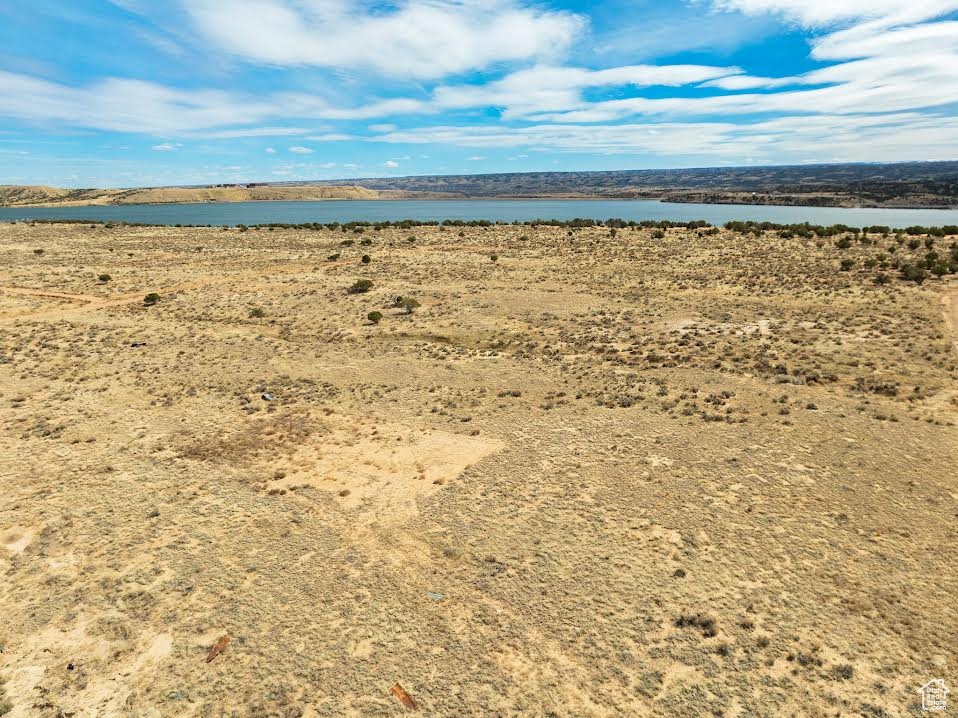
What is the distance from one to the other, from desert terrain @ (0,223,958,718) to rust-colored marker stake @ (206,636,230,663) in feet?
0.36

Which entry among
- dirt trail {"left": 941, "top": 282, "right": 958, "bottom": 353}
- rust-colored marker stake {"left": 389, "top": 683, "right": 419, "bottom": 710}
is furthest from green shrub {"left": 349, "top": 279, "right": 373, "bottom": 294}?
dirt trail {"left": 941, "top": 282, "right": 958, "bottom": 353}

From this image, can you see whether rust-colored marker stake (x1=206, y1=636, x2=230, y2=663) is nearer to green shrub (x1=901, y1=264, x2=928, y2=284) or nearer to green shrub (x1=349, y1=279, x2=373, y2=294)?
green shrub (x1=349, y1=279, x2=373, y2=294)

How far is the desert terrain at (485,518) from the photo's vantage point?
25.8 feet

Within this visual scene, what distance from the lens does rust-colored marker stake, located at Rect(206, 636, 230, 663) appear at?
27.0 ft

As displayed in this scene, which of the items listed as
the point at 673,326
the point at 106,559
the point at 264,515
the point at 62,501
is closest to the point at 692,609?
the point at 264,515

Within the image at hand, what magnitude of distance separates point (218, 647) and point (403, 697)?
3.21m

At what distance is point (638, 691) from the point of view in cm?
762

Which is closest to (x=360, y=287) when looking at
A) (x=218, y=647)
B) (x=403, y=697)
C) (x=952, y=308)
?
(x=218, y=647)

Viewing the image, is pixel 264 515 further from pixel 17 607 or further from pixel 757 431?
pixel 757 431

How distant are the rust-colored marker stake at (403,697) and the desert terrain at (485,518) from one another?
0.07 metres

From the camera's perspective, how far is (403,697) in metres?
7.56

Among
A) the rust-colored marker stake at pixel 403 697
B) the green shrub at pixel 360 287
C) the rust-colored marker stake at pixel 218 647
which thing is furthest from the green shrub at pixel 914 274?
the rust-colored marker stake at pixel 218 647

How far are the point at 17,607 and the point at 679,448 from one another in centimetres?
1461

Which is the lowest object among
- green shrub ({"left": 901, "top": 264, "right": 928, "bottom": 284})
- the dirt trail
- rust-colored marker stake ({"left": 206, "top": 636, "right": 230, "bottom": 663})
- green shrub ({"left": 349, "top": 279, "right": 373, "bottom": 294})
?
rust-colored marker stake ({"left": 206, "top": 636, "right": 230, "bottom": 663})
